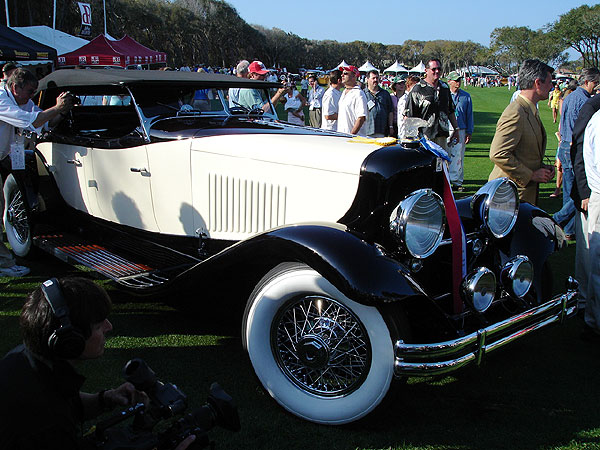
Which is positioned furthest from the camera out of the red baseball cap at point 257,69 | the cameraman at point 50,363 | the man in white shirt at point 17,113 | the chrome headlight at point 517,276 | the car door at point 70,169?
the red baseball cap at point 257,69

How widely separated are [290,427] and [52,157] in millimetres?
3671

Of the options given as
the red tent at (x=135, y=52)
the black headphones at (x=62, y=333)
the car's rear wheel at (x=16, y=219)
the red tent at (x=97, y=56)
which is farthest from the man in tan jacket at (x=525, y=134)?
the red tent at (x=135, y=52)

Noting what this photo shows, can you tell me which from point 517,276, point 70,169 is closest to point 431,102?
point 517,276

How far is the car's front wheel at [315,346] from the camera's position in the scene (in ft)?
8.25

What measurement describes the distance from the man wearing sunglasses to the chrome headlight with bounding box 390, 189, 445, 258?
420 cm

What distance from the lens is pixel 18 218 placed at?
5246 millimetres

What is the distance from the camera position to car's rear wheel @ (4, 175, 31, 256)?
5137mm

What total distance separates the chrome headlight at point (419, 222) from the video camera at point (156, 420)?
1361mm


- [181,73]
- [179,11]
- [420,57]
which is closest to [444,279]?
[181,73]

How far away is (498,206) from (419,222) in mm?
873

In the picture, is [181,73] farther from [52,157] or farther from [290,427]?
[290,427]

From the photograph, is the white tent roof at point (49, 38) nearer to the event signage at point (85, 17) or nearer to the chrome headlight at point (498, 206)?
the event signage at point (85, 17)

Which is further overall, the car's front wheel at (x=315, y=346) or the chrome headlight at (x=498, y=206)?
the chrome headlight at (x=498, y=206)

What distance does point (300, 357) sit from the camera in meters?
2.72
